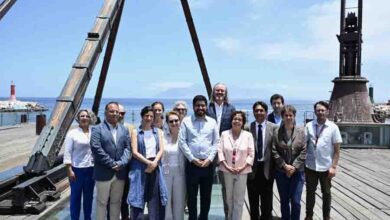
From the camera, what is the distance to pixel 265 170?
507cm

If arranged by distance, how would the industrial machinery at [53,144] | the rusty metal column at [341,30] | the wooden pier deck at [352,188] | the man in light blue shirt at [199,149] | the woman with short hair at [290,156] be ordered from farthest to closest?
the rusty metal column at [341,30] < the wooden pier deck at [352,188] < the industrial machinery at [53,144] < the woman with short hair at [290,156] < the man in light blue shirt at [199,149]

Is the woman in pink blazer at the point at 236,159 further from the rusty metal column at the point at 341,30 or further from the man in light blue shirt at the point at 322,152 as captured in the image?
the rusty metal column at the point at 341,30

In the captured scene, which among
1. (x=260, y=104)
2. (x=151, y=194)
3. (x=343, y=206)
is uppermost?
(x=260, y=104)

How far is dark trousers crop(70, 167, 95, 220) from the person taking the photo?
15.7ft

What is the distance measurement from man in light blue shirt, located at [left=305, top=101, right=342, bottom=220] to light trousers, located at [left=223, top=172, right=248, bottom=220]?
94cm

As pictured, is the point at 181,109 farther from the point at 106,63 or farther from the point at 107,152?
the point at 106,63

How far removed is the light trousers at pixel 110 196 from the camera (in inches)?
180

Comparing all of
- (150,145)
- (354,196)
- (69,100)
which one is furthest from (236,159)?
(354,196)

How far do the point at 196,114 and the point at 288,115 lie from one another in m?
1.14

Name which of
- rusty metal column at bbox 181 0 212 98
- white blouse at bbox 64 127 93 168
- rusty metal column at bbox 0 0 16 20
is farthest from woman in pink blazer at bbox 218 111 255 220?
rusty metal column at bbox 181 0 212 98

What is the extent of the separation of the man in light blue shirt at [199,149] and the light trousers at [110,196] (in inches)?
32.6

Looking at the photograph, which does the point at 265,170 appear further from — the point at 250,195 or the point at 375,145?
the point at 375,145

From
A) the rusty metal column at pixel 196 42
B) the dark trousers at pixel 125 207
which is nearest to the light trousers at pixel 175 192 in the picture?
the dark trousers at pixel 125 207

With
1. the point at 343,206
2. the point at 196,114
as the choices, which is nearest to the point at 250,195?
the point at 196,114
